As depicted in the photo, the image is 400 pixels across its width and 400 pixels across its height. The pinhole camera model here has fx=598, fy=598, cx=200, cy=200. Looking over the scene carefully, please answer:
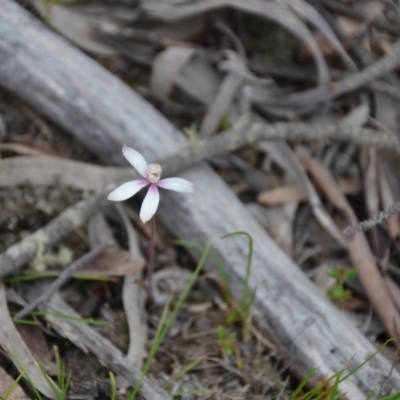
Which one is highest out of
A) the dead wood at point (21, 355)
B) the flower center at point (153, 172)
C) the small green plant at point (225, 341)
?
the flower center at point (153, 172)

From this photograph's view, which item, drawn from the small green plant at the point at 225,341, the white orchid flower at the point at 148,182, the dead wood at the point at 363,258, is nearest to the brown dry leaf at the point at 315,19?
the dead wood at the point at 363,258

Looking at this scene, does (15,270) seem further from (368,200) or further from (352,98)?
(352,98)

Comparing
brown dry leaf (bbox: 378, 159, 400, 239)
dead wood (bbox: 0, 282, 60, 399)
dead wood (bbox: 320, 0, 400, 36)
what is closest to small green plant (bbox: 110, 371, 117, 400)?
dead wood (bbox: 0, 282, 60, 399)

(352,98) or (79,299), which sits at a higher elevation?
(352,98)

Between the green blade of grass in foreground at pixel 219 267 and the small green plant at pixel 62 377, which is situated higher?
the green blade of grass in foreground at pixel 219 267

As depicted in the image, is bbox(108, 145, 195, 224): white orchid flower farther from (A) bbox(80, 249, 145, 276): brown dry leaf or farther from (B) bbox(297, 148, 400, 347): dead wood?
(B) bbox(297, 148, 400, 347): dead wood

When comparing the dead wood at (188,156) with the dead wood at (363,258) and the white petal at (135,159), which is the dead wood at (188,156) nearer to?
the dead wood at (363,258)

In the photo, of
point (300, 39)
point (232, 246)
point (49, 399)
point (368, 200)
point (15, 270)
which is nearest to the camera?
point (49, 399)

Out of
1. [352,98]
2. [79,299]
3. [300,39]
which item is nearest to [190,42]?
[300,39]
